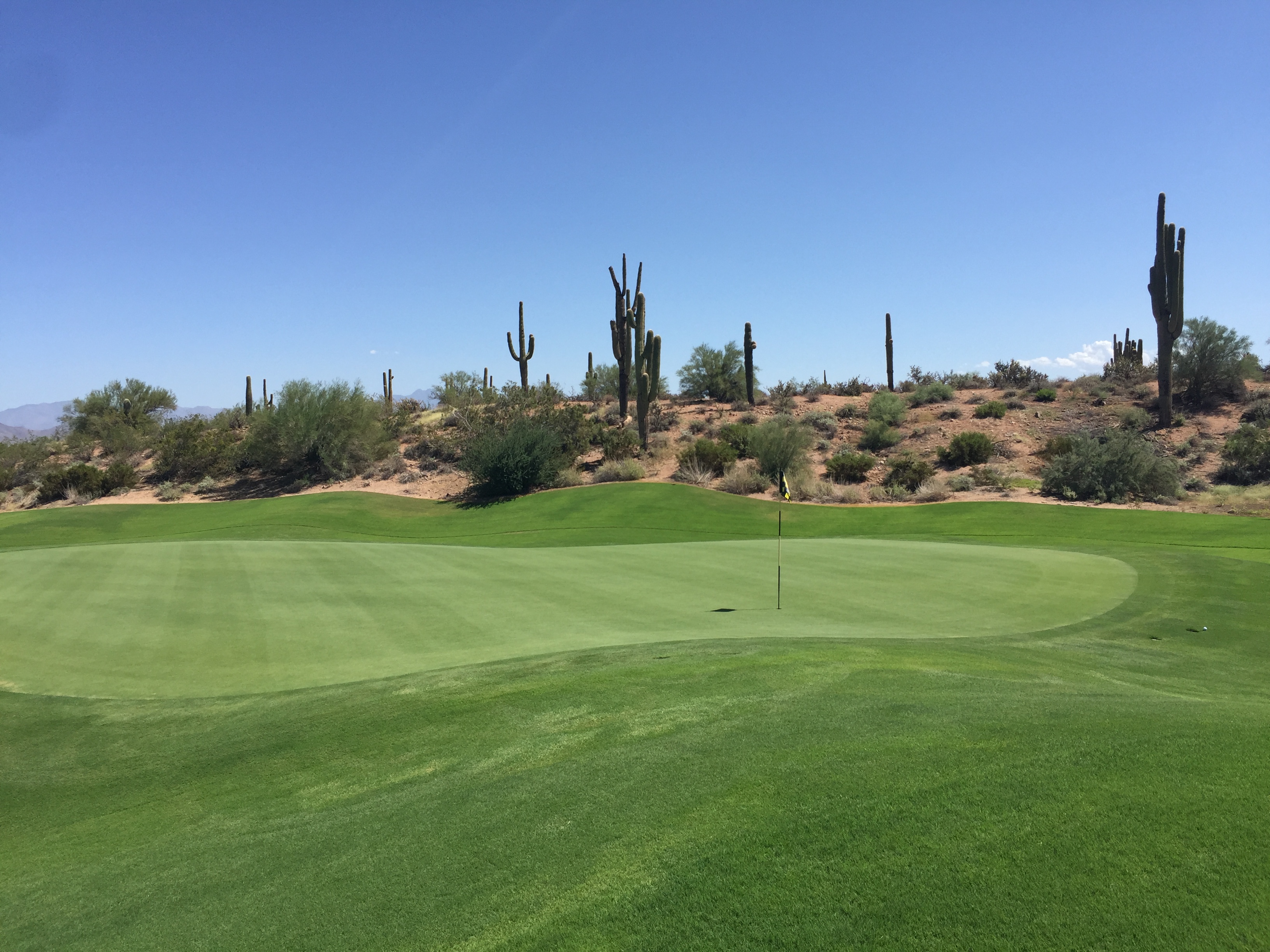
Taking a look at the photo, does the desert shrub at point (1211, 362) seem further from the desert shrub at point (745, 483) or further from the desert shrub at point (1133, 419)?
the desert shrub at point (745, 483)

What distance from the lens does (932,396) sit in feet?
162

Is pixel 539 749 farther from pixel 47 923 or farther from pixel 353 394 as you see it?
pixel 353 394

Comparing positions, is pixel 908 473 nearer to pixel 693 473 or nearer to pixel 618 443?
pixel 693 473

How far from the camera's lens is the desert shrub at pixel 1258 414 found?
3895 cm

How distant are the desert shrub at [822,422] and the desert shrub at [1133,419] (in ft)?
47.1

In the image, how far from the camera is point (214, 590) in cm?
1342

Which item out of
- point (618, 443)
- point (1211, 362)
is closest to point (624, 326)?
point (618, 443)

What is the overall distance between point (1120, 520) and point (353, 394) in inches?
1421

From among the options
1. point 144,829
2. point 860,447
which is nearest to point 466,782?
point 144,829

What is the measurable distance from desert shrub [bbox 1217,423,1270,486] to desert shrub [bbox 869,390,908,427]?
15.3m

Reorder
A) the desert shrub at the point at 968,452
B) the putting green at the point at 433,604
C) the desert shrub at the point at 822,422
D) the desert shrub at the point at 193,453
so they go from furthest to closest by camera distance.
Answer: the desert shrub at the point at 822,422 → the desert shrub at the point at 193,453 → the desert shrub at the point at 968,452 → the putting green at the point at 433,604

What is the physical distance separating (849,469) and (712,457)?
6.33 meters

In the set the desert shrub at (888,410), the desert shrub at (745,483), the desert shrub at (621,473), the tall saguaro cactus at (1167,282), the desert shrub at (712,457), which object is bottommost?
the desert shrub at (745,483)

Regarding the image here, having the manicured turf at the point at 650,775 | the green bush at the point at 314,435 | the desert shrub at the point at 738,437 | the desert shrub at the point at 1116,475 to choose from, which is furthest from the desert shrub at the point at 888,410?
the manicured turf at the point at 650,775
